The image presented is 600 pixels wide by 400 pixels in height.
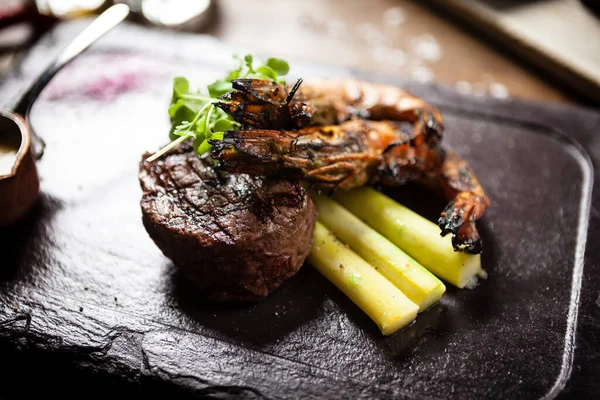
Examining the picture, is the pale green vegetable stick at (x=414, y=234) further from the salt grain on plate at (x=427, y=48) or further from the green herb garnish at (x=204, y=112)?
the salt grain on plate at (x=427, y=48)

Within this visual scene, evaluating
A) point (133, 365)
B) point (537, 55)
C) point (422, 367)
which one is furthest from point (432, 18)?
point (133, 365)

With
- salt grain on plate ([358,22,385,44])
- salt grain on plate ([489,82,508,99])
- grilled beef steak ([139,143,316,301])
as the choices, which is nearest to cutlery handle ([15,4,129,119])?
grilled beef steak ([139,143,316,301])

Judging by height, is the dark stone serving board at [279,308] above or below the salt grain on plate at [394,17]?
above

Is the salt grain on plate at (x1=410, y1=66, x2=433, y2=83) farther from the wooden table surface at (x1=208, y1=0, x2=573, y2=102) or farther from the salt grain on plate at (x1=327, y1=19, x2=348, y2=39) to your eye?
the salt grain on plate at (x1=327, y1=19, x2=348, y2=39)

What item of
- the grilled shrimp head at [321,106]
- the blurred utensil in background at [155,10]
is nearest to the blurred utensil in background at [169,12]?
the blurred utensil in background at [155,10]

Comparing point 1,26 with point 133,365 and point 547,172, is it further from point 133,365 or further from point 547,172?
point 547,172

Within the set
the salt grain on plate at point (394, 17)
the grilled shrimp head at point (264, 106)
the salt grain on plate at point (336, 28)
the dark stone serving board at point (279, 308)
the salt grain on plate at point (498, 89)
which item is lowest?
the salt grain on plate at point (498, 89)

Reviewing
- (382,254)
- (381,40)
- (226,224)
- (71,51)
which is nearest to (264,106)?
(226,224)
